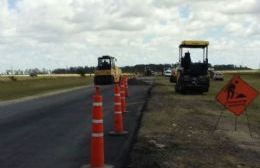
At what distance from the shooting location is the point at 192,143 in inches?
539

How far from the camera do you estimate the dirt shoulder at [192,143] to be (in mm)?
11086

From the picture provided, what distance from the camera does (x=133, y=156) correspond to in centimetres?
1138

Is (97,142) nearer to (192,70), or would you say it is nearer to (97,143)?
(97,143)

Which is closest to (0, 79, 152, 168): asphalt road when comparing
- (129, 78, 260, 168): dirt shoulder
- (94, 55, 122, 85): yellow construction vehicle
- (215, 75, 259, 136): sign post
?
(129, 78, 260, 168): dirt shoulder

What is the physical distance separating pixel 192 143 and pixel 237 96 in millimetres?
3510

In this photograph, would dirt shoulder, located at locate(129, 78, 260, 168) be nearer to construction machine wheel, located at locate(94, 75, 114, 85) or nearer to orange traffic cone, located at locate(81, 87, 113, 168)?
orange traffic cone, located at locate(81, 87, 113, 168)

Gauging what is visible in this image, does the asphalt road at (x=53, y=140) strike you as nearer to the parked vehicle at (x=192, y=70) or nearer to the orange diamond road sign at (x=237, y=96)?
the orange diamond road sign at (x=237, y=96)

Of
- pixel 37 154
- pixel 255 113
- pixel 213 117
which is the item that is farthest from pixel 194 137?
pixel 255 113

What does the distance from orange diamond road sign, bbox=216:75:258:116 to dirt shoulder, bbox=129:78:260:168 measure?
0.78 meters

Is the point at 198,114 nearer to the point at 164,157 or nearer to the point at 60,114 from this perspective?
the point at 60,114

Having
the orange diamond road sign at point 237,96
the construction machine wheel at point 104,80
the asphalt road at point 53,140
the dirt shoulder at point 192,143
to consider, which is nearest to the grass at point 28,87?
the construction machine wheel at point 104,80

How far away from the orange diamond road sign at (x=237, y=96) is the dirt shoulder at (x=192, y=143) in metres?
0.78

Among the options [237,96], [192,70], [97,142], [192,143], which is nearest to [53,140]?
[192,143]

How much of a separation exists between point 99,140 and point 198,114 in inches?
506
